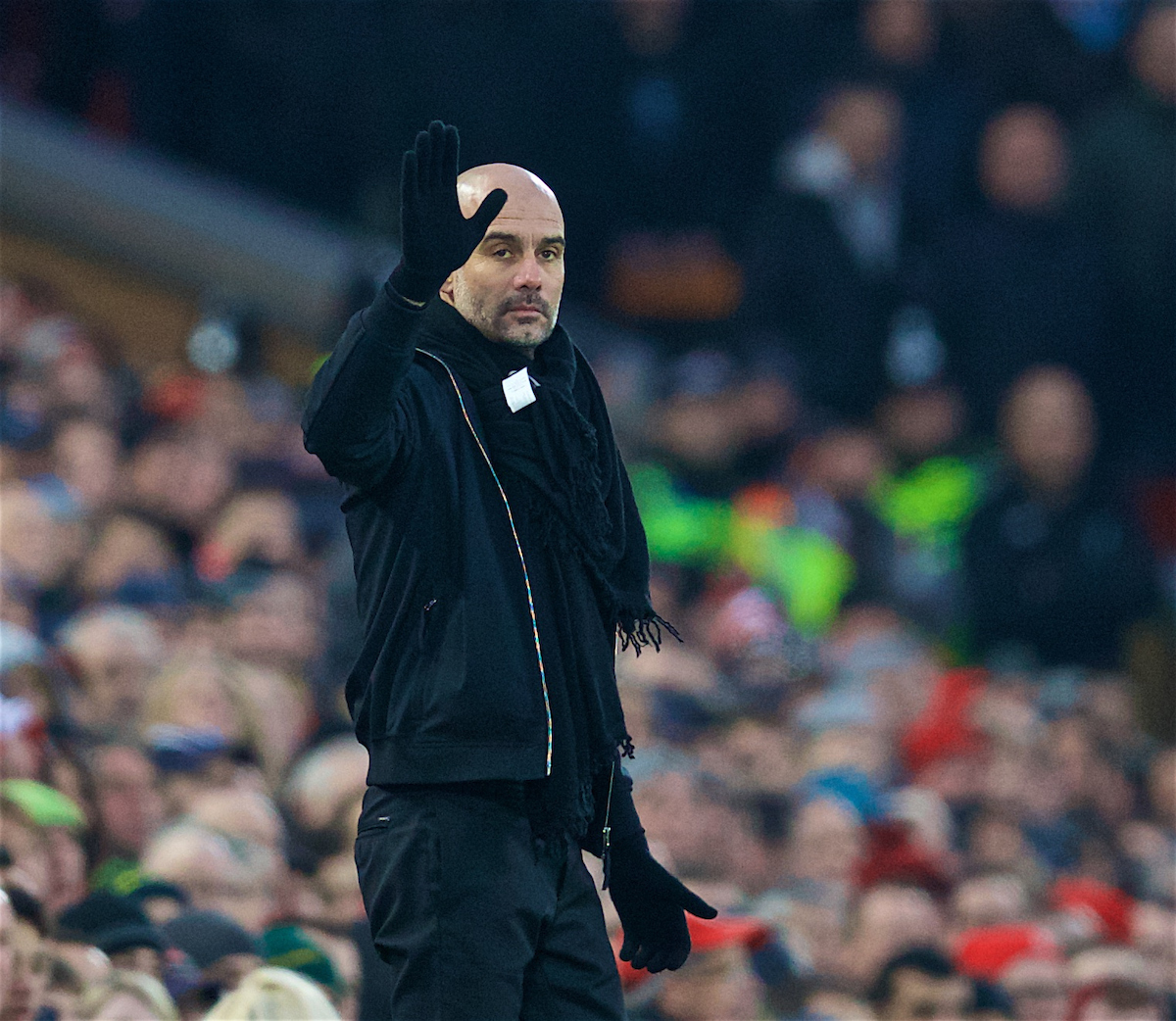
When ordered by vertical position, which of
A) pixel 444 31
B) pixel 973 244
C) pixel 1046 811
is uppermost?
pixel 444 31

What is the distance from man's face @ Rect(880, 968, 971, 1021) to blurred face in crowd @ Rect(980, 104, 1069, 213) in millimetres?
4586

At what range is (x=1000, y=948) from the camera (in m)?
6.23

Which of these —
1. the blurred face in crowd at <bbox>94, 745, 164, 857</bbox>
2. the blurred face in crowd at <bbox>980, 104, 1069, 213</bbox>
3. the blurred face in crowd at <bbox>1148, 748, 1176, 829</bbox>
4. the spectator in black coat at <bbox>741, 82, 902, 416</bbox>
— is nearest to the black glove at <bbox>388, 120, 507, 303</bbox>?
the blurred face in crowd at <bbox>94, 745, 164, 857</bbox>

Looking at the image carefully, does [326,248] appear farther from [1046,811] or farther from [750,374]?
[1046,811]

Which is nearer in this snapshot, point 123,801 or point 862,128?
point 123,801

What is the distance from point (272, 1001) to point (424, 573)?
126cm

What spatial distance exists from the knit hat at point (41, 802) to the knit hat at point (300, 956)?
59 centimetres

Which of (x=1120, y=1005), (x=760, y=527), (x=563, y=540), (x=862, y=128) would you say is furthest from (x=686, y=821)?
(x=862, y=128)

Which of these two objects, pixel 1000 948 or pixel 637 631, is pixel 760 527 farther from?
pixel 637 631

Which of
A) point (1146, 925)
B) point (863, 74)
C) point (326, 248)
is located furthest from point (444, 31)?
point (1146, 925)

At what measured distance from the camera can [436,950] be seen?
2.75m

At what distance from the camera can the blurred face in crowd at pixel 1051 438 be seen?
337 inches

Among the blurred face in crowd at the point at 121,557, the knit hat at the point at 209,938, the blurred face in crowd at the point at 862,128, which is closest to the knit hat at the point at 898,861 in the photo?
the knit hat at the point at 209,938

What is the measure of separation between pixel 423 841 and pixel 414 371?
2.25ft
